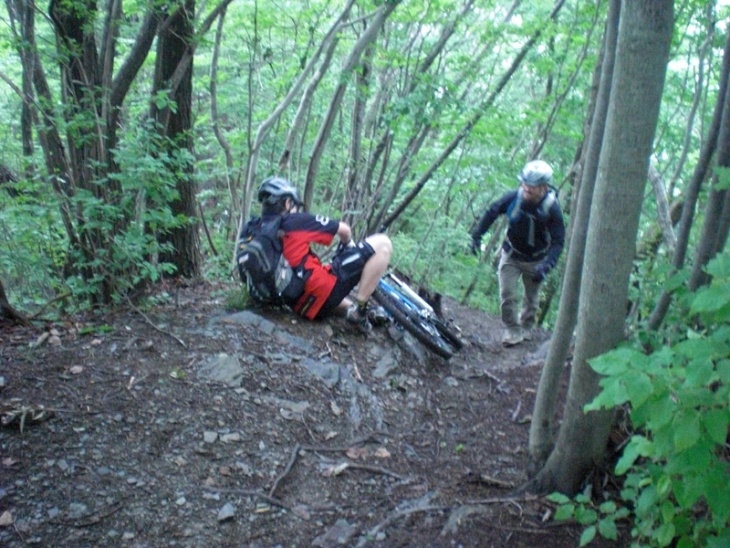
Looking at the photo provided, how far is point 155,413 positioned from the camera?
427 centimetres

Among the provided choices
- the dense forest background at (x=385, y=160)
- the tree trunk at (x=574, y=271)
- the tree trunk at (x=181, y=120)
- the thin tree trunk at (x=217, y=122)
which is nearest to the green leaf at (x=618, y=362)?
the dense forest background at (x=385, y=160)

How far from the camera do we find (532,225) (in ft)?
A: 23.1

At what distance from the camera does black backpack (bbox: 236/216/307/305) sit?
586 centimetres

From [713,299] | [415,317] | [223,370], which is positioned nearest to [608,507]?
[713,299]

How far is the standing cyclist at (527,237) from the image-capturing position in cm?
679

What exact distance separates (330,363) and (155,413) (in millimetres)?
1774

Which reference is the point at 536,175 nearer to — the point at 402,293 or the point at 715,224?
the point at 402,293

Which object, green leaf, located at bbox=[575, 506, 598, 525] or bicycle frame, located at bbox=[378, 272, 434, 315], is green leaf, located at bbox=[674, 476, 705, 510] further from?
bicycle frame, located at bbox=[378, 272, 434, 315]

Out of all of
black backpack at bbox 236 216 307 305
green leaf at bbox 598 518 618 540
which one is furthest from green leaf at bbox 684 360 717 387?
black backpack at bbox 236 216 307 305

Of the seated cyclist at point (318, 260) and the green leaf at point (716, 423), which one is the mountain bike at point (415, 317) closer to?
the seated cyclist at point (318, 260)

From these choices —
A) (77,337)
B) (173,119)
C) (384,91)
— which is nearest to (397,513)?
(77,337)

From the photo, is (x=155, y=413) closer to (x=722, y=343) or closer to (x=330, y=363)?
(x=330, y=363)

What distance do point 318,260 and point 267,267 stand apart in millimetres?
675

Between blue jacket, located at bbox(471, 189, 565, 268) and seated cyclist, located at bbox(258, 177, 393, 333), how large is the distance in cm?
151
